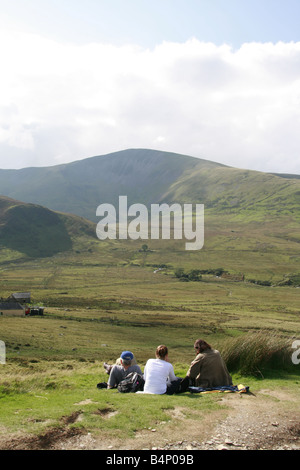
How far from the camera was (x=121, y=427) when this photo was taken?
941 centimetres

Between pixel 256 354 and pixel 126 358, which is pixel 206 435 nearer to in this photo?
pixel 126 358

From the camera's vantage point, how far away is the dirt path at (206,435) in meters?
8.47

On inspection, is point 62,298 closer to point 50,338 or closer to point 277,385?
point 50,338

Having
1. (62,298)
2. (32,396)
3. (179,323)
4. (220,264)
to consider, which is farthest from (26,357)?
(220,264)

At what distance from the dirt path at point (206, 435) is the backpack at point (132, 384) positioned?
10.4ft

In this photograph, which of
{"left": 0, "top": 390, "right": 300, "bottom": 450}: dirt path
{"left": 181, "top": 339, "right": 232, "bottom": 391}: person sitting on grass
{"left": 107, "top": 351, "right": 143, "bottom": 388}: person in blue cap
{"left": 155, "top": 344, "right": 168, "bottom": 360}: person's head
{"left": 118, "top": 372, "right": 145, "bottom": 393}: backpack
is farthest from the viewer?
{"left": 107, "top": 351, "right": 143, "bottom": 388}: person in blue cap

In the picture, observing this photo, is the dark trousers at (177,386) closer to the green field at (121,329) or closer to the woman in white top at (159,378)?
the woman in white top at (159,378)

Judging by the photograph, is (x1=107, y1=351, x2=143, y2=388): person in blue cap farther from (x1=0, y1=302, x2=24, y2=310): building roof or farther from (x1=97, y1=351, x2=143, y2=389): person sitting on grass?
(x1=0, y1=302, x2=24, y2=310): building roof

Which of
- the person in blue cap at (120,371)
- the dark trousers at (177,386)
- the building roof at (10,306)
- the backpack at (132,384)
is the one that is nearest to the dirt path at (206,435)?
the dark trousers at (177,386)

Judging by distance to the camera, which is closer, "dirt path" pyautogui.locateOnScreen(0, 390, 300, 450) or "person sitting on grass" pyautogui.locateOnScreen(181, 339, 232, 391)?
"dirt path" pyautogui.locateOnScreen(0, 390, 300, 450)

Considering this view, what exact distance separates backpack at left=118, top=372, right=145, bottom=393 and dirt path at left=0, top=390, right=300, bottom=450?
125 inches

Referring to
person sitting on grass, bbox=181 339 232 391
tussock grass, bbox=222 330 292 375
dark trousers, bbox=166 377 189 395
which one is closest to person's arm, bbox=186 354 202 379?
person sitting on grass, bbox=181 339 232 391

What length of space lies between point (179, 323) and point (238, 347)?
62059 mm

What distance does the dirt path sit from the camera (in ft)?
27.8
